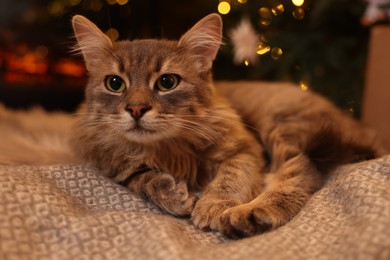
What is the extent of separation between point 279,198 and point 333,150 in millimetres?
331

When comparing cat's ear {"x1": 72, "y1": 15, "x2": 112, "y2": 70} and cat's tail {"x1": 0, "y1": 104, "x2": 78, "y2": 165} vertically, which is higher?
→ cat's ear {"x1": 72, "y1": 15, "x2": 112, "y2": 70}

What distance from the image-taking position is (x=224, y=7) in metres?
2.54

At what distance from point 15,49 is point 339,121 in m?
2.64

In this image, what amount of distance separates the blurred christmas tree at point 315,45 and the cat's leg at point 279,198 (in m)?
0.79

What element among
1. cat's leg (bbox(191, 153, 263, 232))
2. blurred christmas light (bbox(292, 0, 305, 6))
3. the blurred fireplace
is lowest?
cat's leg (bbox(191, 153, 263, 232))

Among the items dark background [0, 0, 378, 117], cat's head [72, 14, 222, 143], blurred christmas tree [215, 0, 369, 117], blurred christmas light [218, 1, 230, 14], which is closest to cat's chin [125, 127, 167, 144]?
cat's head [72, 14, 222, 143]

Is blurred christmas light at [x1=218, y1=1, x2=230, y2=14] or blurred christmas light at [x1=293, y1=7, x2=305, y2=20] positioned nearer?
blurred christmas light at [x1=293, y1=7, x2=305, y2=20]

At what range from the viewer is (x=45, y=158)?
1668 millimetres

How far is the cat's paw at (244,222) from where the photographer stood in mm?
1108

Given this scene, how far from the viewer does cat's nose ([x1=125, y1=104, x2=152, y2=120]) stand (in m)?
1.25

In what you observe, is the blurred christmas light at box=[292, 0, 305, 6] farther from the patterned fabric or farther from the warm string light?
the patterned fabric

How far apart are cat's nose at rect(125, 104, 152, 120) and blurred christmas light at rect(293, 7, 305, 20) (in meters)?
1.37

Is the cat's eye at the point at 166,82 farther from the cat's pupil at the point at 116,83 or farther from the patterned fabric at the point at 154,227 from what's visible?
the patterned fabric at the point at 154,227

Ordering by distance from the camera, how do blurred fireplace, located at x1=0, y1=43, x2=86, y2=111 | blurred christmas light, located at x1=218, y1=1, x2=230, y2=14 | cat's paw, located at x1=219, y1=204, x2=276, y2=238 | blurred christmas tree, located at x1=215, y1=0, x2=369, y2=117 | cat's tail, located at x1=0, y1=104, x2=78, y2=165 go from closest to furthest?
cat's paw, located at x1=219, y1=204, x2=276, y2=238
cat's tail, located at x1=0, y1=104, x2=78, y2=165
blurred christmas tree, located at x1=215, y1=0, x2=369, y2=117
blurred christmas light, located at x1=218, y1=1, x2=230, y2=14
blurred fireplace, located at x1=0, y1=43, x2=86, y2=111
